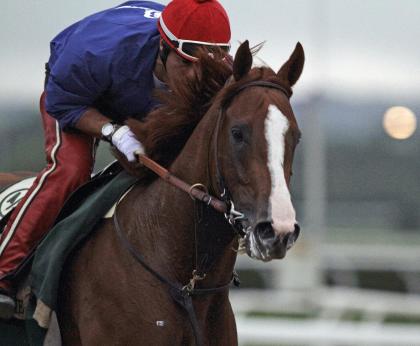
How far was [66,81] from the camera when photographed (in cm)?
466

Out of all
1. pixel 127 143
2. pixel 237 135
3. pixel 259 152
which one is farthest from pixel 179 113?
pixel 259 152

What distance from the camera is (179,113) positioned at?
4324 mm

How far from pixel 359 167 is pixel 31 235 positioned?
16032mm

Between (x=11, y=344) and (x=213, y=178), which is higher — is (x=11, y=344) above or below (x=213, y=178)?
below

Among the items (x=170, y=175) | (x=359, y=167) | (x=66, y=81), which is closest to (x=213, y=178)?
(x=170, y=175)

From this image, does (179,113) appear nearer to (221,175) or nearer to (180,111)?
(180,111)

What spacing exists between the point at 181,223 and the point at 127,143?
41 cm

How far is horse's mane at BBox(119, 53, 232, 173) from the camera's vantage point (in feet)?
13.9

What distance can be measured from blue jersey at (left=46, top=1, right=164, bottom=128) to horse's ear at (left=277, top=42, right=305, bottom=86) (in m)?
0.75

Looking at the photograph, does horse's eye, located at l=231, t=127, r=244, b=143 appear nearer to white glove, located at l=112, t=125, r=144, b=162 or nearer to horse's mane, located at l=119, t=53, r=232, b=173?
horse's mane, located at l=119, t=53, r=232, b=173

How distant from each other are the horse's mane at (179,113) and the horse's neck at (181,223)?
0.09 metres

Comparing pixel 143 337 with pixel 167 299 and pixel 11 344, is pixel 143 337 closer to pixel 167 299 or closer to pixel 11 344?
pixel 167 299

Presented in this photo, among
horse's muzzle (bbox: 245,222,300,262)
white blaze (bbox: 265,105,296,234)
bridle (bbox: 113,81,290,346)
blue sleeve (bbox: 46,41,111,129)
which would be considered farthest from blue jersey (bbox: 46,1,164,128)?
horse's muzzle (bbox: 245,222,300,262)

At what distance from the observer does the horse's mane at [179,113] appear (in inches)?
167
